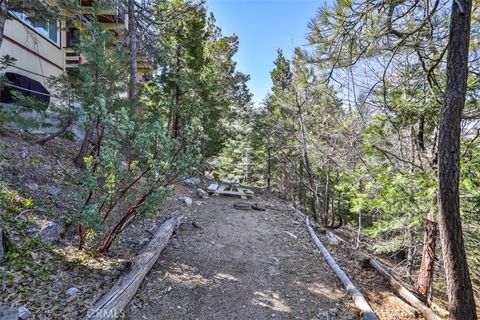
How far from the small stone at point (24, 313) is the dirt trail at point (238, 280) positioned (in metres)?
0.89

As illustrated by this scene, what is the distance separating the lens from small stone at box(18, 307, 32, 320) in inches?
92.7

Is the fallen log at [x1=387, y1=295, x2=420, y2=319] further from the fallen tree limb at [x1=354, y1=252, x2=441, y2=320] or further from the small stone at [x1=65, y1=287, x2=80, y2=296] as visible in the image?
the small stone at [x1=65, y1=287, x2=80, y2=296]

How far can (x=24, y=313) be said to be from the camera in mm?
2398

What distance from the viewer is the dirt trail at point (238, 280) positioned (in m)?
3.25

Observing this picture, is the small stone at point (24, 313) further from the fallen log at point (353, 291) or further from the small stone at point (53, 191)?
the fallen log at point (353, 291)

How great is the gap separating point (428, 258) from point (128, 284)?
464 cm

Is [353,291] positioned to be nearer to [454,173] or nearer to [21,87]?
[454,173]

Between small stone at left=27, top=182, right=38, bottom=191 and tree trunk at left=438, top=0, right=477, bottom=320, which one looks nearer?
tree trunk at left=438, top=0, right=477, bottom=320

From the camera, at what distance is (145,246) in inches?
168

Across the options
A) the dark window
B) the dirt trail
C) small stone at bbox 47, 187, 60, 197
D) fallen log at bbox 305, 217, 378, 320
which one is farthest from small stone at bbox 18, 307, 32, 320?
the dark window

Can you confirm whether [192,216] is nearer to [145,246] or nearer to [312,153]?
[145,246]

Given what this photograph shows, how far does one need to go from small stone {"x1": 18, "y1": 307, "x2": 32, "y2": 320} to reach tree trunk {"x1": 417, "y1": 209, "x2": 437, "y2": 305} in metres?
5.30

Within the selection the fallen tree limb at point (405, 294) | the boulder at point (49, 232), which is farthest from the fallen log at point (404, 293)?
the boulder at point (49, 232)
